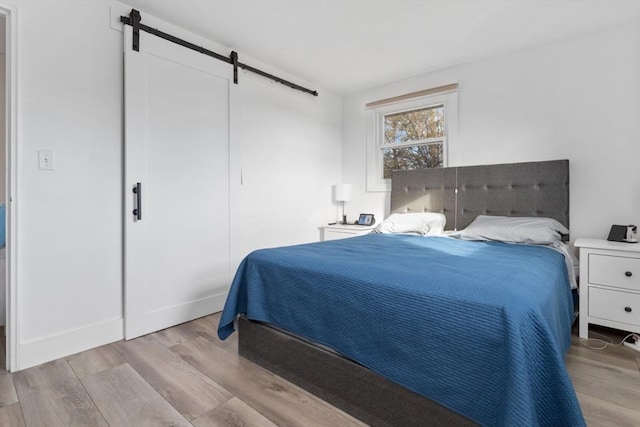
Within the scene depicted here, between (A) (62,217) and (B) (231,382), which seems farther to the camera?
(A) (62,217)

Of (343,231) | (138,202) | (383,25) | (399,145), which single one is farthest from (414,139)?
(138,202)

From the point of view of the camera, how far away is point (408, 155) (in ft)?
12.9

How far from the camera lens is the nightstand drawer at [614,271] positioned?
2.21 m

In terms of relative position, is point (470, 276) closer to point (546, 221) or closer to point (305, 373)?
point (305, 373)

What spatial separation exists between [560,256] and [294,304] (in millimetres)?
1830

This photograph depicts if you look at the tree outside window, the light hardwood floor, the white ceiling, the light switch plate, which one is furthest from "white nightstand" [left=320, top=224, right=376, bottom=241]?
the light switch plate

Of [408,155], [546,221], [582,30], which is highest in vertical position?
[582,30]

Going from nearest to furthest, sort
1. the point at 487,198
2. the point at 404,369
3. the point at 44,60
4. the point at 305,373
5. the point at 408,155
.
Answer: the point at 404,369, the point at 305,373, the point at 44,60, the point at 487,198, the point at 408,155

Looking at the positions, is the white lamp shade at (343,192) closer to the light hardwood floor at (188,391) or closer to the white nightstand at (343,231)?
the white nightstand at (343,231)

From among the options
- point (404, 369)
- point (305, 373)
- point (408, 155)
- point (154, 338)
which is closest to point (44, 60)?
point (154, 338)

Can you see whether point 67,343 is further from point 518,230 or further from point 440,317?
point 518,230

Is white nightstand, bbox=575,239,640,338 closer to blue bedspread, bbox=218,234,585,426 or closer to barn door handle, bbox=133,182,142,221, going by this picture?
blue bedspread, bbox=218,234,585,426

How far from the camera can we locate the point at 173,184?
266 centimetres

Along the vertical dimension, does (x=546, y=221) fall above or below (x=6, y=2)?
below
